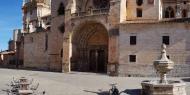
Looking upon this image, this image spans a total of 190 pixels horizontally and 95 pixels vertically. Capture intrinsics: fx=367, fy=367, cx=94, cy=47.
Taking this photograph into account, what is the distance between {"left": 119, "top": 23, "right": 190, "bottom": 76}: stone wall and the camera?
33.5 meters

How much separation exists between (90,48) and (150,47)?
9512 mm

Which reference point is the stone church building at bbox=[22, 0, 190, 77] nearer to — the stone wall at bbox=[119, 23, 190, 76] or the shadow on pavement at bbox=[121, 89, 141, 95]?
the stone wall at bbox=[119, 23, 190, 76]

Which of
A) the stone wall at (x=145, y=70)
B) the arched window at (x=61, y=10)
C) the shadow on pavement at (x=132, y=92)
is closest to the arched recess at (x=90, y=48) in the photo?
the stone wall at (x=145, y=70)

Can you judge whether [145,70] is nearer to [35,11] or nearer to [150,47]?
[150,47]

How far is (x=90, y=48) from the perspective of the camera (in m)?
42.3

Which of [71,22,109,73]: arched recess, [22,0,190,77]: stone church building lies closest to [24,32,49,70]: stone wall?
[22,0,190,77]: stone church building

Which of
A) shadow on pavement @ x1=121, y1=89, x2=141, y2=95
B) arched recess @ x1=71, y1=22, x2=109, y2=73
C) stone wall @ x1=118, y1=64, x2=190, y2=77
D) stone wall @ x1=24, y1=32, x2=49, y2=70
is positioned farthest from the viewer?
stone wall @ x1=24, y1=32, x2=49, y2=70

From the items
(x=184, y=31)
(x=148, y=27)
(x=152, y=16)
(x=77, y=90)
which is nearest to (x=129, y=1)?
(x=152, y=16)

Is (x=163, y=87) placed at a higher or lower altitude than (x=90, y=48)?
lower

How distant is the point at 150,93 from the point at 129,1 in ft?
69.2

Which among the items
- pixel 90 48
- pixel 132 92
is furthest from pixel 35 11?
pixel 132 92

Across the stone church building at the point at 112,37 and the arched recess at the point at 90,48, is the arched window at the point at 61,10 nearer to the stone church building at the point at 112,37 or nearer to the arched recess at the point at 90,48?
the stone church building at the point at 112,37

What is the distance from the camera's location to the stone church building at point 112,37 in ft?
112

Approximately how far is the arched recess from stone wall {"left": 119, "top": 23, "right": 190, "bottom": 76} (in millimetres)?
4980
